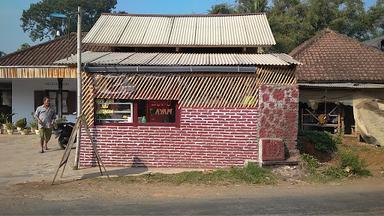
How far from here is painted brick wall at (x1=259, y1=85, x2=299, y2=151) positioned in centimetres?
1275

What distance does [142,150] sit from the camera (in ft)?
42.5

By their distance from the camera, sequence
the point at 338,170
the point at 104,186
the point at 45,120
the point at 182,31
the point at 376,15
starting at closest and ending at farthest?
the point at 104,186 < the point at 338,170 < the point at 45,120 < the point at 182,31 < the point at 376,15

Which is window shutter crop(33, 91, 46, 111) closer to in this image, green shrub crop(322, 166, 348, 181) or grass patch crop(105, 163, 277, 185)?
grass patch crop(105, 163, 277, 185)

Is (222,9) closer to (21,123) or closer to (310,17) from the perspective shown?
(310,17)

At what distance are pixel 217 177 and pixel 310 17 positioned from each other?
3124cm

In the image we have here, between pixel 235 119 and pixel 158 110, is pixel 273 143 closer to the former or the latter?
pixel 235 119

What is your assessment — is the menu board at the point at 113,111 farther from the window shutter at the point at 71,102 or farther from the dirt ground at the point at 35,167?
the window shutter at the point at 71,102

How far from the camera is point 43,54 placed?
23.1 metres

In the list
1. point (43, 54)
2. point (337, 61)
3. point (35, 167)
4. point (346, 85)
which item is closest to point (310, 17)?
point (337, 61)

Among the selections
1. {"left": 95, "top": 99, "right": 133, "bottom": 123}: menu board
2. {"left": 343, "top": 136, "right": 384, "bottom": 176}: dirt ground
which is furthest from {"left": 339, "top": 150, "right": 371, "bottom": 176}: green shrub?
{"left": 95, "top": 99, "right": 133, "bottom": 123}: menu board

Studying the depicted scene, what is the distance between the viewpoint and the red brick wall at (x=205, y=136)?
1278cm

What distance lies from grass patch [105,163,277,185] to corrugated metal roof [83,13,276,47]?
5351 mm

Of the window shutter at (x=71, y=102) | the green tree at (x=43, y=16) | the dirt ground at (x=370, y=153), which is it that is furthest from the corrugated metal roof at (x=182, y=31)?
the green tree at (x=43, y=16)

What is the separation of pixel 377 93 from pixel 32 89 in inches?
609
